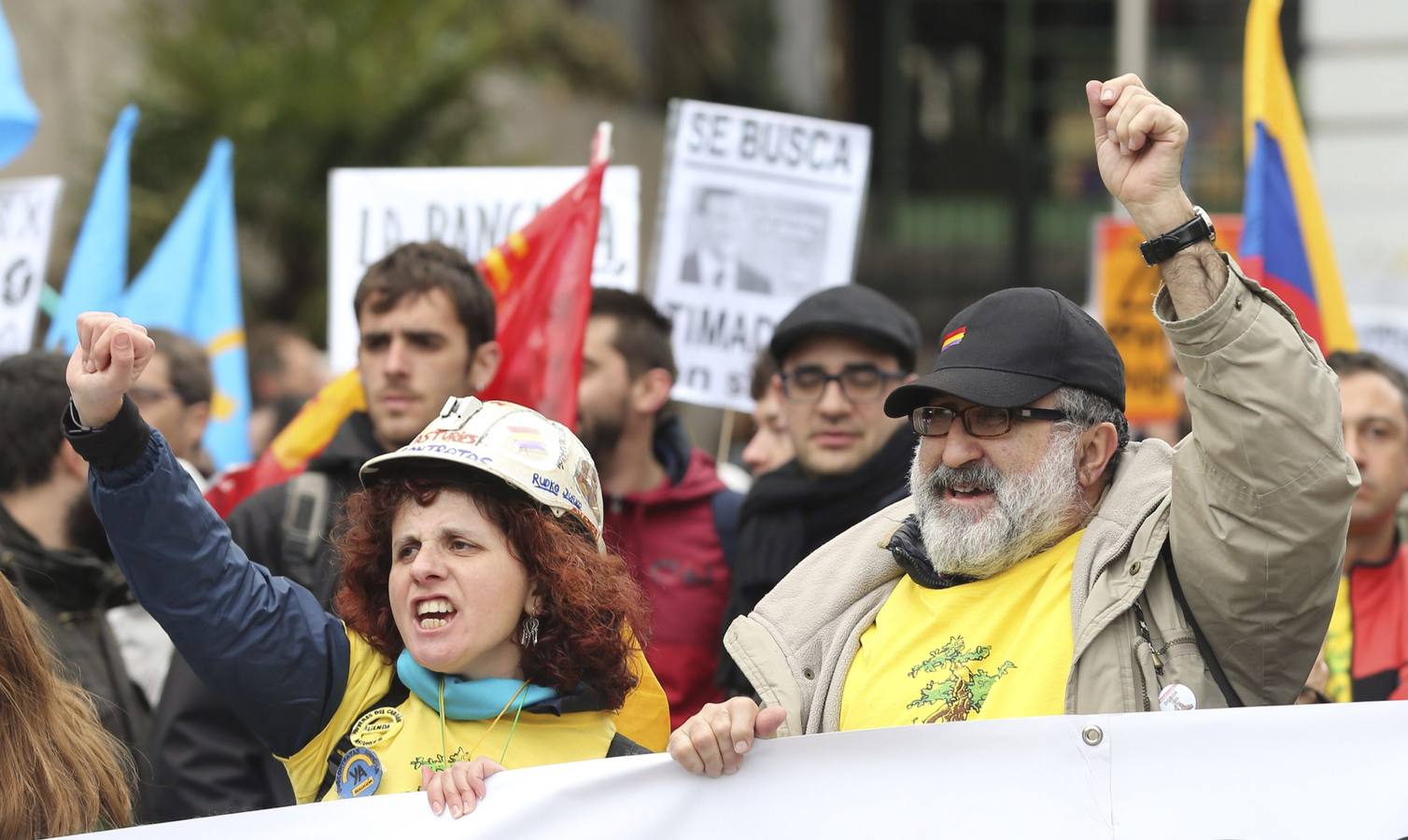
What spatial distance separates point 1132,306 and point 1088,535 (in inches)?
207

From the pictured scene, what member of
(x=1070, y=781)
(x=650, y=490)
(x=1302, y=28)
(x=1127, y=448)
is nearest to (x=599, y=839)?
(x=1070, y=781)

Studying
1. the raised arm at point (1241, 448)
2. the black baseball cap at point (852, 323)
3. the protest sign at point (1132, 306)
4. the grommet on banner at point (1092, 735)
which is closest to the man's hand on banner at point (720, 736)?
the grommet on banner at point (1092, 735)

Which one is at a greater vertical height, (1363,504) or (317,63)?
(317,63)

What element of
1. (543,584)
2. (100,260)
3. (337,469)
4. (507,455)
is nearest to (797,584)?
(543,584)

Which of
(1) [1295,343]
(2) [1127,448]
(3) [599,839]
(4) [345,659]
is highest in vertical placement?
(1) [1295,343]

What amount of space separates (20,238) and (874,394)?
3.42m

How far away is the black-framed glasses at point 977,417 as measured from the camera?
3105 mm

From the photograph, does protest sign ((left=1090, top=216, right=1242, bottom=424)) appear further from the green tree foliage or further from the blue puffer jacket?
the green tree foliage

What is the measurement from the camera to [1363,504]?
4.61m

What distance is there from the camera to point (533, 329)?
187 inches

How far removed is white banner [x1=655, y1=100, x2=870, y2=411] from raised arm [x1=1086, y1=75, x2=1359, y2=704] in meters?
3.16

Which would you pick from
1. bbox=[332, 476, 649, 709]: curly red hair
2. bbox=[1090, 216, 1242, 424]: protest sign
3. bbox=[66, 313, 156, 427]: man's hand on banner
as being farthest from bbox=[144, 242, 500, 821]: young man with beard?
bbox=[1090, 216, 1242, 424]: protest sign

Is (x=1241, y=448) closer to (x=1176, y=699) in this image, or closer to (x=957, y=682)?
(x=1176, y=699)

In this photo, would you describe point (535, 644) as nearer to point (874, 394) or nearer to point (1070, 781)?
point (1070, 781)
